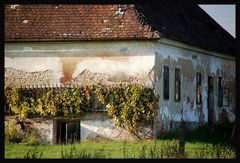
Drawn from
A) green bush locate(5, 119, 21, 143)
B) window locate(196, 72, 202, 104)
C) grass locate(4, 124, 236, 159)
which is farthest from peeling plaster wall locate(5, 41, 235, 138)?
window locate(196, 72, 202, 104)

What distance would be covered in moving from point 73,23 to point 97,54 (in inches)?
65.6

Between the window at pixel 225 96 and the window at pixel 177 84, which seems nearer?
the window at pixel 177 84

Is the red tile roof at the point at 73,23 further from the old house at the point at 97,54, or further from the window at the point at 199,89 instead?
the window at the point at 199,89

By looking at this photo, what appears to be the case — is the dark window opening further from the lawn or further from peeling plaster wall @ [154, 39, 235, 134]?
the lawn

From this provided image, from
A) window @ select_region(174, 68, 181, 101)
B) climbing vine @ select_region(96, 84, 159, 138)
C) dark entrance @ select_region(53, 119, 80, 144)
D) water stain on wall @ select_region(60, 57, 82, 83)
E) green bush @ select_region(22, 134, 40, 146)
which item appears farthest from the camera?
window @ select_region(174, 68, 181, 101)

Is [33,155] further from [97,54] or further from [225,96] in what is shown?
[225,96]

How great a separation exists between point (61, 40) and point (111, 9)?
2380 mm

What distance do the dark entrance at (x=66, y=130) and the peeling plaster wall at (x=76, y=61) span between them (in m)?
1.56

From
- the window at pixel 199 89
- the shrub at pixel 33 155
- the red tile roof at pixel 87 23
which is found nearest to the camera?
the shrub at pixel 33 155

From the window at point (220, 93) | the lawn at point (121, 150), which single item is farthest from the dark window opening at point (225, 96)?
the lawn at point (121, 150)

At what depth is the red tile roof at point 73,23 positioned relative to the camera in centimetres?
2066

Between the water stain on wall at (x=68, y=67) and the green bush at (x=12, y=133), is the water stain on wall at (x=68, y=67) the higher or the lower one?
the higher one

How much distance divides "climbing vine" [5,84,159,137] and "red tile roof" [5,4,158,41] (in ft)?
6.41

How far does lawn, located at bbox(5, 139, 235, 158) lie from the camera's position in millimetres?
14164
